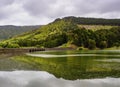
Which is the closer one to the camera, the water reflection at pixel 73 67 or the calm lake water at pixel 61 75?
the calm lake water at pixel 61 75

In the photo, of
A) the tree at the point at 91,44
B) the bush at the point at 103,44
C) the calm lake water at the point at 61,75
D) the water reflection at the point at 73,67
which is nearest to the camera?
the calm lake water at the point at 61,75

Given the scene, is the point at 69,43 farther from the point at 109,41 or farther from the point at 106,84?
the point at 106,84

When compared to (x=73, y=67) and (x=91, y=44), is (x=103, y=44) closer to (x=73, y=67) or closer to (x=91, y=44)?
(x=91, y=44)

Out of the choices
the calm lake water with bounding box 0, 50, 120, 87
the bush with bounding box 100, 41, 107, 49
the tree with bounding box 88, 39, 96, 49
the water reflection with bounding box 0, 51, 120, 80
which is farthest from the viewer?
the bush with bounding box 100, 41, 107, 49

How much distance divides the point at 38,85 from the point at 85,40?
126 m

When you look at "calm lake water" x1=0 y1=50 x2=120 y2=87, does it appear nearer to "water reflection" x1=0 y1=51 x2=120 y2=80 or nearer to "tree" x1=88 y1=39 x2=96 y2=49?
"water reflection" x1=0 y1=51 x2=120 y2=80

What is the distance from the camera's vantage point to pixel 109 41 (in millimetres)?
157000

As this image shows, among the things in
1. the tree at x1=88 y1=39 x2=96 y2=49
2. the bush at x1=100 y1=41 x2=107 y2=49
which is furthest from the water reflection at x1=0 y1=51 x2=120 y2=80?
the bush at x1=100 y1=41 x2=107 y2=49

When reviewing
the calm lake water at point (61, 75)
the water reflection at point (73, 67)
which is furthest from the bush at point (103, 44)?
the calm lake water at point (61, 75)

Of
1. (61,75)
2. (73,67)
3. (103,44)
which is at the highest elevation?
(61,75)

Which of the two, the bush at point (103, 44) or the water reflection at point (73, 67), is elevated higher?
the water reflection at point (73, 67)

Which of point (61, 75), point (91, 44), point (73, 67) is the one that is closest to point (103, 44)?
point (91, 44)

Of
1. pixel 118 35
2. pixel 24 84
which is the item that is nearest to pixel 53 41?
pixel 118 35

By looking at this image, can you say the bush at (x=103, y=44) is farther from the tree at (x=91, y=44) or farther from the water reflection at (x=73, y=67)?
the water reflection at (x=73, y=67)
